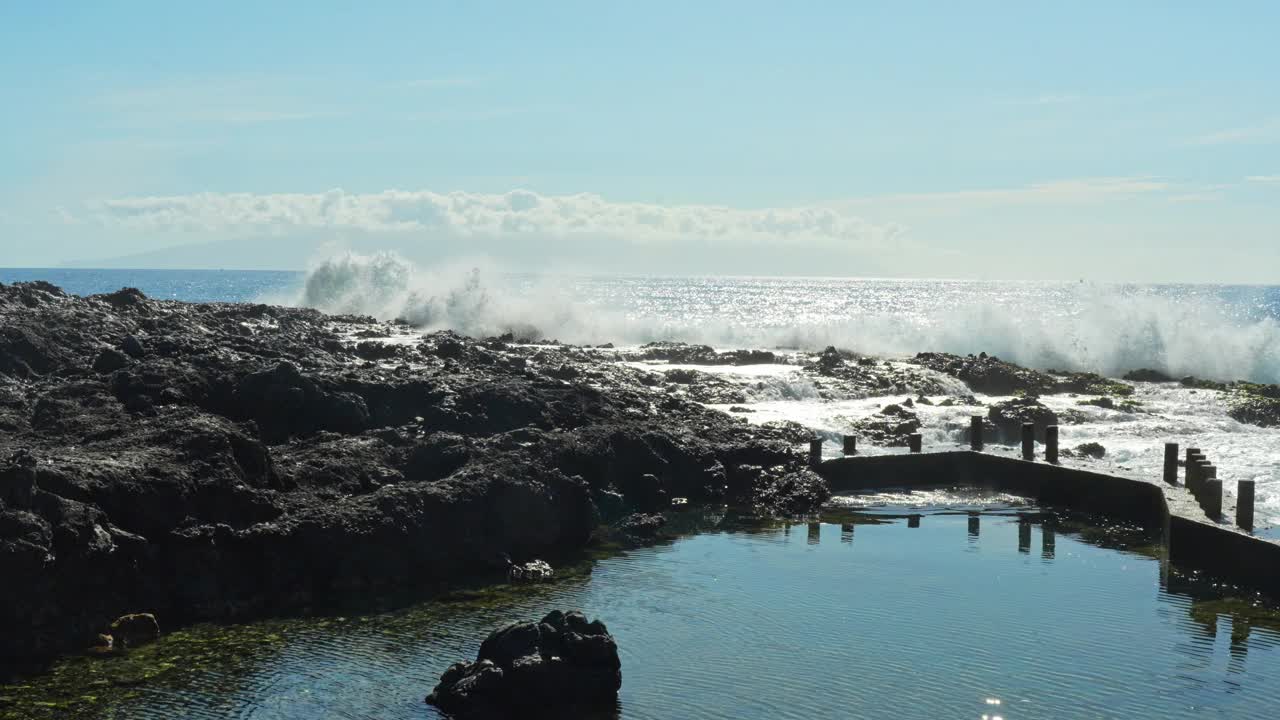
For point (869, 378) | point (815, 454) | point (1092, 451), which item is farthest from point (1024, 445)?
point (869, 378)

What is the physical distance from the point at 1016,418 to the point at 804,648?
2280 cm

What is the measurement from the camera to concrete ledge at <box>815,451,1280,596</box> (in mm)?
17266

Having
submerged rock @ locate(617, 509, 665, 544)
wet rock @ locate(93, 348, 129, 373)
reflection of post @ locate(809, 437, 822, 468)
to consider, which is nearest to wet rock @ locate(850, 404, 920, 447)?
reflection of post @ locate(809, 437, 822, 468)

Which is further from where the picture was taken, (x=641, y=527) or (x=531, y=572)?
(x=641, y=527)

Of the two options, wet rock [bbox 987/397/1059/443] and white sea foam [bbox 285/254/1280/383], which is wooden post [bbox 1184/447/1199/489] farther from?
white sea foam [bbox 285/254/1280/383]

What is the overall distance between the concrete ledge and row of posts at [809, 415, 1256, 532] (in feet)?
0.81

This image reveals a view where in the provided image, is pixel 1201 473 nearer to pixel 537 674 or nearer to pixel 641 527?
pixel 641 527

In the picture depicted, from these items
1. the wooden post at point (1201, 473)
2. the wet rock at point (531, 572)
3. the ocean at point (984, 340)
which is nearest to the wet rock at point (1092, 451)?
the ocean at point (984, 340)

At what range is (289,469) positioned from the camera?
1878cm

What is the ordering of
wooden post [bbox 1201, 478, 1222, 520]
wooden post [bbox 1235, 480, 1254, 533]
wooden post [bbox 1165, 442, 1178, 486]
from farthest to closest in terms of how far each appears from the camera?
wooden post [bbox 1165, 442, 1178, 486]
wooden post [bbox 1201, 478, 1222, 520]
wooden post [bbox 1235, 480, 1254, 533]

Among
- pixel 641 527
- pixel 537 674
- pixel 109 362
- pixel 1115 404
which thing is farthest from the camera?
pixel 1115 404

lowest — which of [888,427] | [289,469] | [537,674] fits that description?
[888,427]

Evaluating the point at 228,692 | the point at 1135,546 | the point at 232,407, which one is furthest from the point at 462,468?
the point at 1135,546

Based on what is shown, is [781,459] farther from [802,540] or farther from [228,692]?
[228,692]
